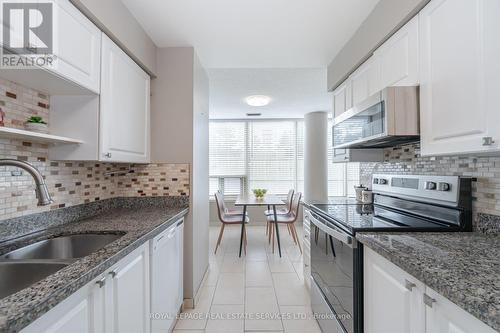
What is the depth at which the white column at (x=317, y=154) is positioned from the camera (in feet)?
17.1

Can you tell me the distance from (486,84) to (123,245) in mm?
1686

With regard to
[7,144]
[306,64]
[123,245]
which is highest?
[306,64]

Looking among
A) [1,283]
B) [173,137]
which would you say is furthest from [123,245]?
[173,137]

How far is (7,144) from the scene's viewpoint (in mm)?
1246

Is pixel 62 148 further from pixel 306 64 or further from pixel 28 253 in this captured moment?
pixel 306 64

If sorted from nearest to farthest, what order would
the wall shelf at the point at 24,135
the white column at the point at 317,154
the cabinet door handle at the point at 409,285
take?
the cabinet door handle at the point at 409,285 → the wall shelf at the point at 24,135 → the white column at the point at 317,154

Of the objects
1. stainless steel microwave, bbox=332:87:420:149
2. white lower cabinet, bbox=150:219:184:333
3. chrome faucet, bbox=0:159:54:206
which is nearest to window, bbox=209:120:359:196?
white lower cabinet, bbox=150:219:184:333

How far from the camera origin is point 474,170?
1.30 metres

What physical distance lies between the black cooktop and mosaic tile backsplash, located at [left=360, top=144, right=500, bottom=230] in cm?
20

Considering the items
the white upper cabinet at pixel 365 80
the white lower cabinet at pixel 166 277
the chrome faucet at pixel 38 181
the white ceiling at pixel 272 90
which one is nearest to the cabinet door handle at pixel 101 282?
the chrome faucet at pixel 38 181

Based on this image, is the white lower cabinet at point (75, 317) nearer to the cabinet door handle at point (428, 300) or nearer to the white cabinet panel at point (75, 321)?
the white cabinet panel at point (75, 321)

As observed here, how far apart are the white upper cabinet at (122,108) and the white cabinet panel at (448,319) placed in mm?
1791

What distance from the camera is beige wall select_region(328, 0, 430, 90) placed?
4.71 ft

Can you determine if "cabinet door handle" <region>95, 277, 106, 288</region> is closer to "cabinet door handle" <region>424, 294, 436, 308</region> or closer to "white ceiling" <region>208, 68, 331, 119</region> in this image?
"cabinet door handle" <region>424, 294, 436, 308</region>
